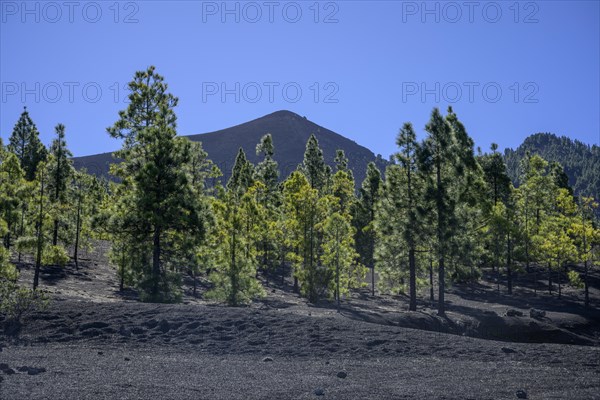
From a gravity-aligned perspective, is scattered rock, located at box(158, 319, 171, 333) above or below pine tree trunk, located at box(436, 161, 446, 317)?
below

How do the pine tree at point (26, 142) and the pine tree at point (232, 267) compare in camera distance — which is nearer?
the pine tree at point (232, 267)

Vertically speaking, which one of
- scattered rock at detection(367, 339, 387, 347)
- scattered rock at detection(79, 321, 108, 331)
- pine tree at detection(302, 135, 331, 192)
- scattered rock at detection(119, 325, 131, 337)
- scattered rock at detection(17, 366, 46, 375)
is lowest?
scattered rock at detection(367, 339, 387, 347)

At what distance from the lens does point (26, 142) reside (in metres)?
58.4

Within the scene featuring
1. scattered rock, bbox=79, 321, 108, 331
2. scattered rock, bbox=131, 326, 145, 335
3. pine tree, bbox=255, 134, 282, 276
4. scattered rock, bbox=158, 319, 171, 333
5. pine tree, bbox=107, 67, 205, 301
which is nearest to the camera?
A: scattered rock, bbox=131, 326, 145, 335

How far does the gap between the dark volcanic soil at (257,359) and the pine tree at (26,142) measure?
40661 mm

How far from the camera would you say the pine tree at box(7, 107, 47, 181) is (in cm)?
5759

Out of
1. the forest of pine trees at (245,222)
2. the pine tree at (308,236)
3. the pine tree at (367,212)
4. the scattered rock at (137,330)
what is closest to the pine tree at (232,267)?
the forest of pine trees at (245,222)

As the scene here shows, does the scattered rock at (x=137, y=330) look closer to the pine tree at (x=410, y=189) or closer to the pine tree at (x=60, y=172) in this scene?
the pine tree at (x=410, y=189)

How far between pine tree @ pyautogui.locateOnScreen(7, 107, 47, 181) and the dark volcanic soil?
40661mm

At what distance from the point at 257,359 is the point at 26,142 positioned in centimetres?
5195

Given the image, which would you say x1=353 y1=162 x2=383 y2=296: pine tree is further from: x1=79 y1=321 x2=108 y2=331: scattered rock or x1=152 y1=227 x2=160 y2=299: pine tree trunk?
x1=79 y1=321 x2=108 y2=331: scattered rock

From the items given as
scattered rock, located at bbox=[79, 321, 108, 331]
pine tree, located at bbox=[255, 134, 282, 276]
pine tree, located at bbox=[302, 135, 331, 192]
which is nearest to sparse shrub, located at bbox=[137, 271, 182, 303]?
scattered rock, located at bbox=[79, 321, 108, 331]

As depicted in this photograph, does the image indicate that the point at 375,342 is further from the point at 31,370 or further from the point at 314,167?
the point at 314,167

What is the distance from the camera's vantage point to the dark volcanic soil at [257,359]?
12781 mm
